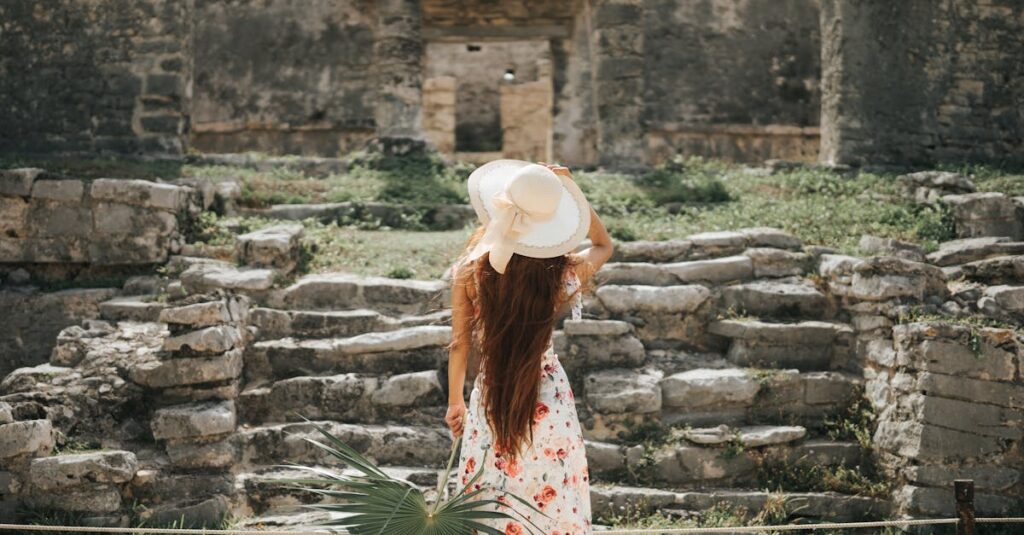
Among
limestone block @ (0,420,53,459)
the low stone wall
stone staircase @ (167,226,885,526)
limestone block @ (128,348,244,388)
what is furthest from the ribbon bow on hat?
the low stone wall

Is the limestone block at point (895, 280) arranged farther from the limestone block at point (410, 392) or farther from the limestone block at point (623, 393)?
the limestone block at point (410, 392)

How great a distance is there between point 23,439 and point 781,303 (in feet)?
15.9

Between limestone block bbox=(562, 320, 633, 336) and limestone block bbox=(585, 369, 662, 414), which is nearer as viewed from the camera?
limestone block bbox=(585, 369, 662, 414)

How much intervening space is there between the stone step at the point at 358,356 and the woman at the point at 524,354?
2895 millimetres

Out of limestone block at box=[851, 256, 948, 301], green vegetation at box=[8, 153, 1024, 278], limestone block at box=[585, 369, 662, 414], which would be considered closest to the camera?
limestone block at box=[585, 369, 662, 414]

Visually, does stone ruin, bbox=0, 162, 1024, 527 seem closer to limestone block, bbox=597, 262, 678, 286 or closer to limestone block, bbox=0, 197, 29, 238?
limestone block, bbox=597, 262, 678, 286

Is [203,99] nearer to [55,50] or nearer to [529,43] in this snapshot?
[55,50]

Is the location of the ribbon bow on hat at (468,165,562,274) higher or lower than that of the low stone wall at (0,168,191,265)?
higher

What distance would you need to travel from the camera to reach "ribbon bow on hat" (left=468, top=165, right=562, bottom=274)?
316cm

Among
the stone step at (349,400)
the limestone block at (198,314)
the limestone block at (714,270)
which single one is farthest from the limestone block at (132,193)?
the limestone block at (714,270)

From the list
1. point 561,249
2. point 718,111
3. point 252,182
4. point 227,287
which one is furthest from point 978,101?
point 561,249

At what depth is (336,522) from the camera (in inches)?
123

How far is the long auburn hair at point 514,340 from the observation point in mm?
3203

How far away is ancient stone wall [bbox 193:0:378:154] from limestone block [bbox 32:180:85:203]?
8.17 metres
